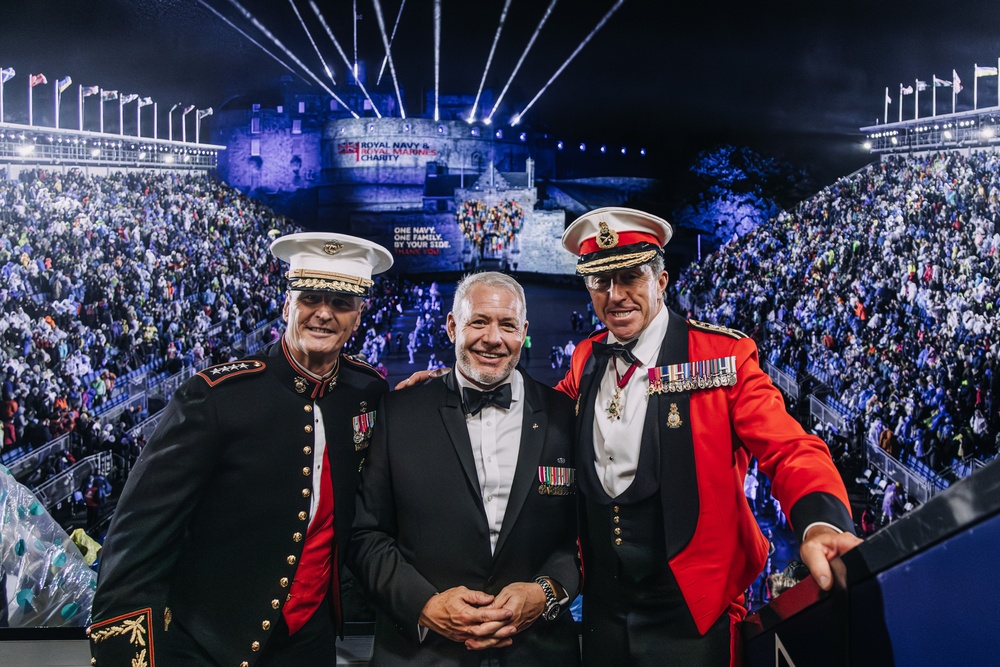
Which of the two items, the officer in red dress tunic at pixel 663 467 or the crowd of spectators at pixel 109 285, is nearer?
the officer in red dress tunic at pixel 663 467

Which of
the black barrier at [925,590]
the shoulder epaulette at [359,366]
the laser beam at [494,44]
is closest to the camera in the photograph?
the black barrier at [925,590]

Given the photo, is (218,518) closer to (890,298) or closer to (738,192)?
(738,192)

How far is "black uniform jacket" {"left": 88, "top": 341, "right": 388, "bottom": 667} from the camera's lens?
5.46ft

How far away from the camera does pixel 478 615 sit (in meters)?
1.64

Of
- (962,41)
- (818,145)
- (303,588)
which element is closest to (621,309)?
(303,588)

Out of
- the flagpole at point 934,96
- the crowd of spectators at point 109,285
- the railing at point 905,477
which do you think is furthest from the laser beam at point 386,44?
Answer: the railing at point 905,477

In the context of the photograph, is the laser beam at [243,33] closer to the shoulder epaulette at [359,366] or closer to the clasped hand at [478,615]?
the shoulder epaulette at [359,366]

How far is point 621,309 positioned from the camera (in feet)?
6.30

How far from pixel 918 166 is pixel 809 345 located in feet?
4.06

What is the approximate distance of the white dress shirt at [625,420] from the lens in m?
1.83

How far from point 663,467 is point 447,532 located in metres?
0.62

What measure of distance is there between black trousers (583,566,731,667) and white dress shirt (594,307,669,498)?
26cm

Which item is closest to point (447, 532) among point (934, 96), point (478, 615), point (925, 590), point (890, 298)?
point (478, 615)

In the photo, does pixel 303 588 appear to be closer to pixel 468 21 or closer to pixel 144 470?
pixel 144 470
